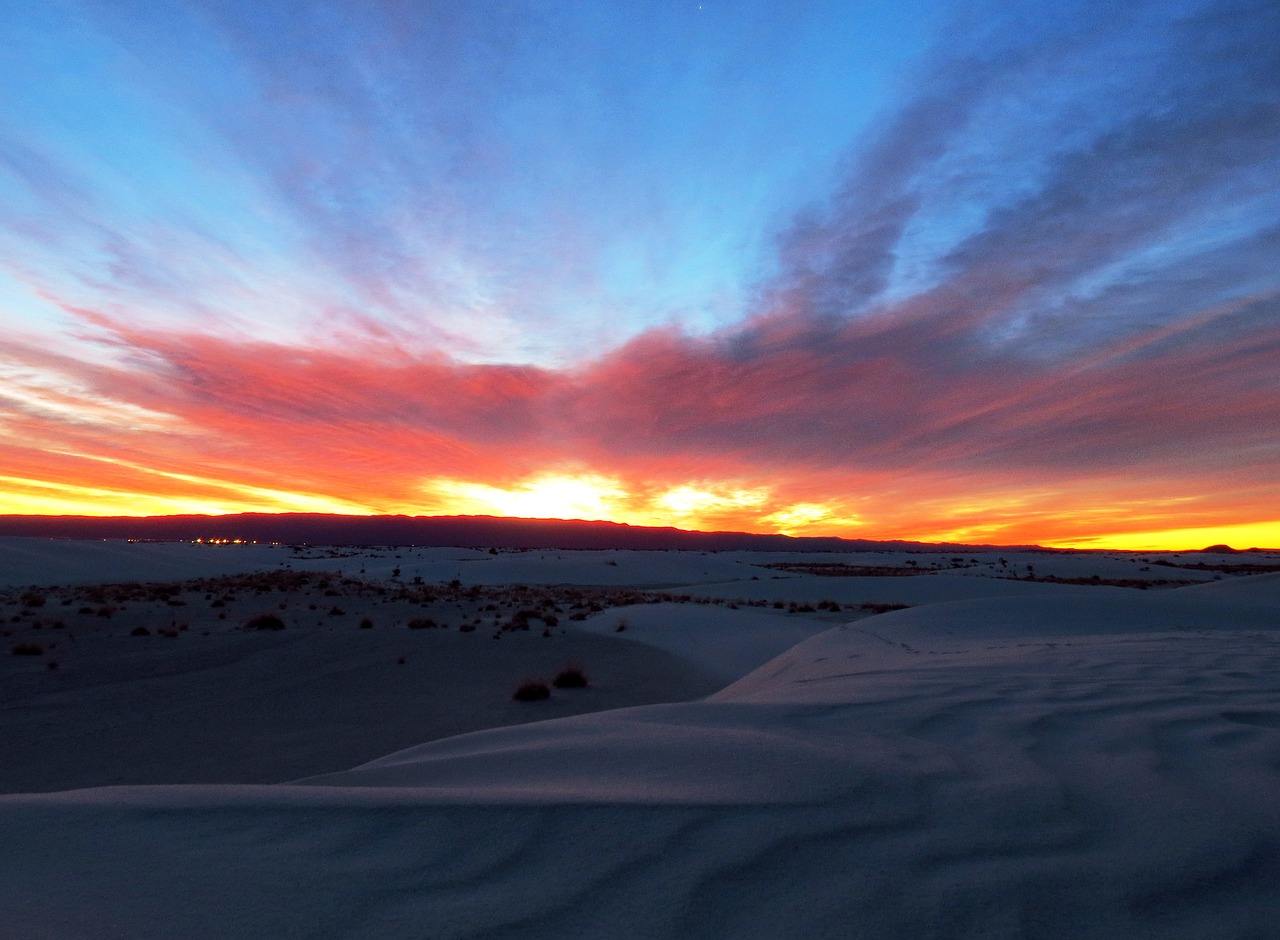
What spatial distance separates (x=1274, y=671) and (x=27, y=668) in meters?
15.6

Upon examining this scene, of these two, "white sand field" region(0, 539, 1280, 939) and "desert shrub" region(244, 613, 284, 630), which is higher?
"white sand field" region(0, 539, 1280, 939)

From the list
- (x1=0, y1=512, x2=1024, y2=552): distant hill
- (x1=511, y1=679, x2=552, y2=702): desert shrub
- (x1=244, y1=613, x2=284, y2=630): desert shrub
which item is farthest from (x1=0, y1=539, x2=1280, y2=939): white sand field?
(x1=0, y1=512, x2=1024, y2=552): distant hill

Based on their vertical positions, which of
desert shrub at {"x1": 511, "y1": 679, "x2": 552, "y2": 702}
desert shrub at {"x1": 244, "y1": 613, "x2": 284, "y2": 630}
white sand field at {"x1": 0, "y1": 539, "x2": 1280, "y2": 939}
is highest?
white sand field at {"x1": 0, "y1": 539, "x2": 1280, "y2": 939}

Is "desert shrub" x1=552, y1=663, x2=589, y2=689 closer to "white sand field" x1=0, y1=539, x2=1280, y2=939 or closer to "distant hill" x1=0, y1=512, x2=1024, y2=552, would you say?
"white sand field" x1=0, y1=539, x2=1280, y2=939

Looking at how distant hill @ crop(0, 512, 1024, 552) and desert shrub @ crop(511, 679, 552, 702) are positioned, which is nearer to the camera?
desert shrub @ crop(511, 679, 552, 702)

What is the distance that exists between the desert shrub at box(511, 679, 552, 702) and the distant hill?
457ft

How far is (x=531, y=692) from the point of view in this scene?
30.1ft

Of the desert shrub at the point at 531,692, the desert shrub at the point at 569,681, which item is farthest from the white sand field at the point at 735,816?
the desert shrub at the point at 569,681

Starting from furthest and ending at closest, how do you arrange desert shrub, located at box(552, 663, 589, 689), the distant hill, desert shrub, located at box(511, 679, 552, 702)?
1. the distant hill
2. desert shrub, located at box(552, 663, 589, 689)
3. desert shrub, located at box(511, 679, 552, 702)

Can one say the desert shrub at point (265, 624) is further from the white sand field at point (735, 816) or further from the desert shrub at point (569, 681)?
the desert shrub at point (569, 681)

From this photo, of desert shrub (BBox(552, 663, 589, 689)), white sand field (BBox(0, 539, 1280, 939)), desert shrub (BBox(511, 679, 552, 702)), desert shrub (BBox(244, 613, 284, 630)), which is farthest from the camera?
desert shrub (BBox(244, 613, 284, 630))

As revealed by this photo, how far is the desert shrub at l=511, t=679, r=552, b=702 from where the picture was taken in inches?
359

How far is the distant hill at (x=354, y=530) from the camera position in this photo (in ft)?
502

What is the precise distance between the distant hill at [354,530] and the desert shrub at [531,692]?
139m
